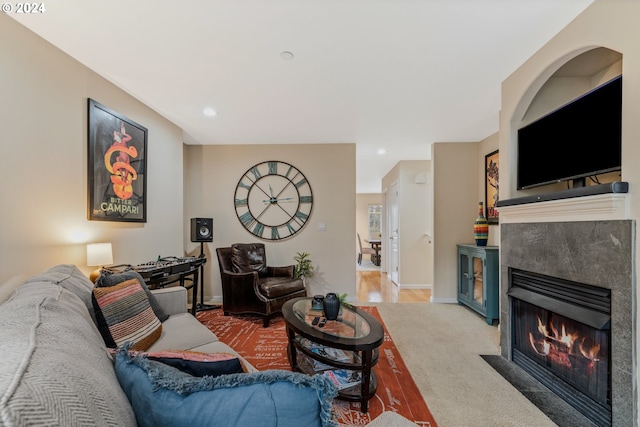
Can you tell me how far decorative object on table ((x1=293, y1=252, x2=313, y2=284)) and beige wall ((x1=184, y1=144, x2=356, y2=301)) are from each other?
3.1 inches

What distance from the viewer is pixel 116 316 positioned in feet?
4.76

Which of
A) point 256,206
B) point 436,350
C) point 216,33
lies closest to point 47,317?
point 216,33

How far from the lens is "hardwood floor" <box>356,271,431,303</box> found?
4.27m

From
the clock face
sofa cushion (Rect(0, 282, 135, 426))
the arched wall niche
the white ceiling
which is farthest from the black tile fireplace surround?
the clock face

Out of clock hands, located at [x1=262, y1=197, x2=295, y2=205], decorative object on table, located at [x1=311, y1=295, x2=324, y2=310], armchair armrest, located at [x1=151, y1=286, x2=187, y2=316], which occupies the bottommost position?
decorative object on table, located at [x1=311, y1=295, x2=324, y2=310]

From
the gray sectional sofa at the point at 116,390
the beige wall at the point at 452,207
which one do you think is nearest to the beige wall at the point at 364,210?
the beige wall at the point at 452,207

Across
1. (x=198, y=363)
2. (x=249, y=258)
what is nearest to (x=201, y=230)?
(x=249, y=258)

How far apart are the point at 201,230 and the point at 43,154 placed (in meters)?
1.92

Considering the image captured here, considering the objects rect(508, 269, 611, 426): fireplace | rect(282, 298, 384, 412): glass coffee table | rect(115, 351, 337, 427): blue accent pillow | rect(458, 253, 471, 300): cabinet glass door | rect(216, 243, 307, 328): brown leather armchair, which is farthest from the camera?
rect(458, 253, 471, 300): cabinet glass door

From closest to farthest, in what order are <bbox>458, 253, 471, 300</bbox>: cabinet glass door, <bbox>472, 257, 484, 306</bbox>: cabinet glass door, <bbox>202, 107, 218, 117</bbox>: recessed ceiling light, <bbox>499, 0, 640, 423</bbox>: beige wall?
1. <bbox>499, 0, 640, 423</bbox>: beige wall
2. <bbox>202, 107, 218, 117</bbox>: recessed ceiling light
3. <bbox>472, 257, 484, 306</bbox>: cabinet glass door
4. <bbox>458, 253, 471, 300</bbox>: cabinet glass door

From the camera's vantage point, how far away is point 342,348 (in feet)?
5.32

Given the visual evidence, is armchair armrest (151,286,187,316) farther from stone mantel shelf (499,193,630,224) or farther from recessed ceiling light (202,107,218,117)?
stone mantel shelf (499,193,630,224)

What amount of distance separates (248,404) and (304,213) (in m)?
3.57

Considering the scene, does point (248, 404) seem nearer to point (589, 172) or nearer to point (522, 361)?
point (589, 172)
